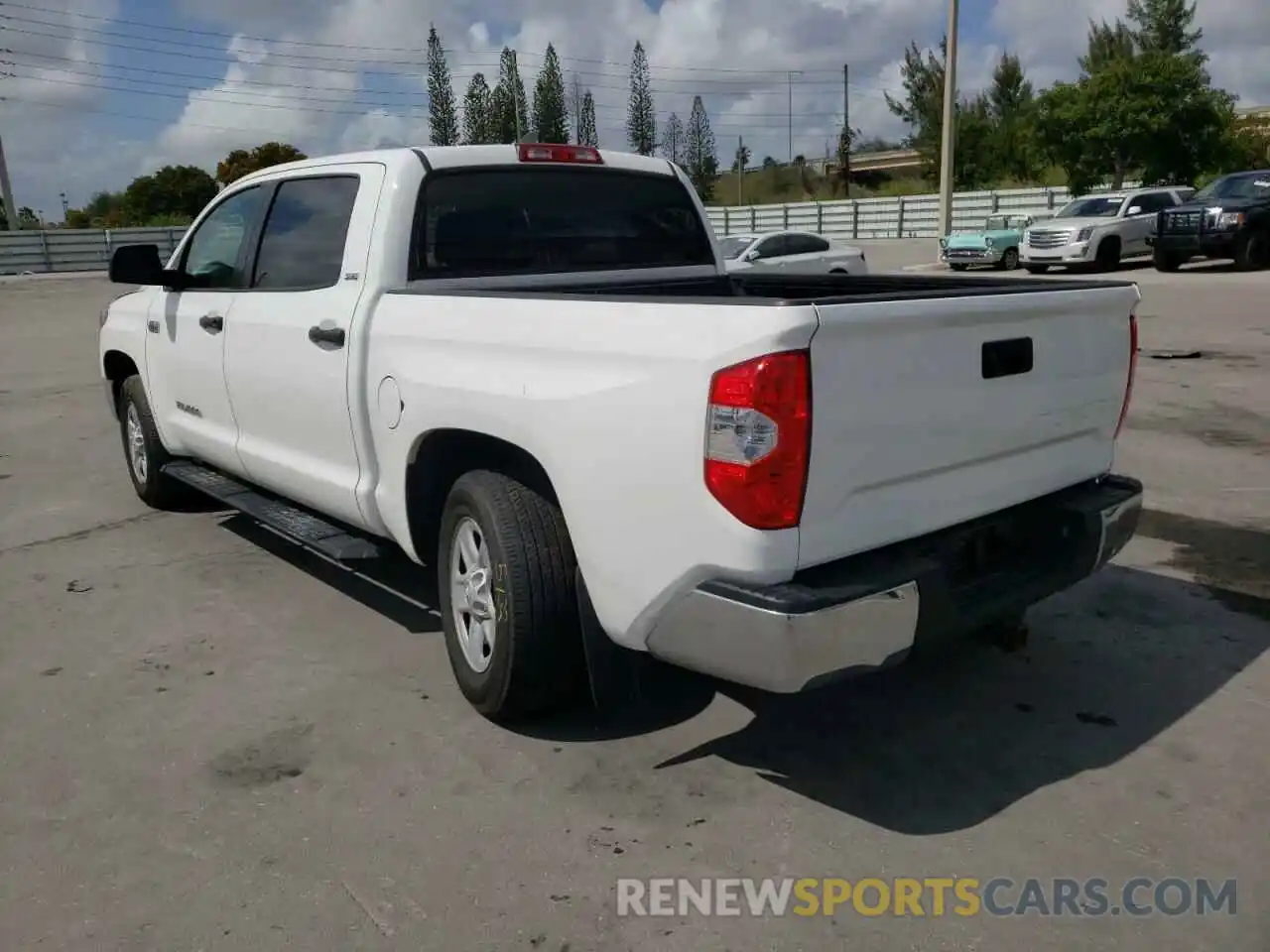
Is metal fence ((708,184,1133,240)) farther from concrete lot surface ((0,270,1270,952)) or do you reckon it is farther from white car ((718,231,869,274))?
concrete lot surface ((0,270,1270,952))

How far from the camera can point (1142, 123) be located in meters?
36.2

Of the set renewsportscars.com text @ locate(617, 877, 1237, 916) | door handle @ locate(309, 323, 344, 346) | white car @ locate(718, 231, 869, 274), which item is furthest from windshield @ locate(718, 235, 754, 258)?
renewsportscars.com text @ locate(617, 877, 1237, 916)

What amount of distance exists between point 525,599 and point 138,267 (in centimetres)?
312

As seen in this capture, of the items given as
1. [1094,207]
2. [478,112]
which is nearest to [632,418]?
[1094,207]

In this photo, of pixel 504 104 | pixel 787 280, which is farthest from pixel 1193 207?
pixel 504 104

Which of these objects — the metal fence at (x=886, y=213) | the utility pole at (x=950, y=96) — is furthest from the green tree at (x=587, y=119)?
the utility pole at (x=950, y=96)

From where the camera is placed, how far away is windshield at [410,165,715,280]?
433 centimetres

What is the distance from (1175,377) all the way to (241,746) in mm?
9389

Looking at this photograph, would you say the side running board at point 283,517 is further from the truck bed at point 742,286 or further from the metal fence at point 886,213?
the metal fence at point 886,213

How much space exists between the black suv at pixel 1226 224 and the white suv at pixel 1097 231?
1379 millimetres

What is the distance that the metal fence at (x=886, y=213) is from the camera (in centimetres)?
3972

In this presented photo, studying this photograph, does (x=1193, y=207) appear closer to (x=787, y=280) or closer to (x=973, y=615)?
(x=787, y=280)

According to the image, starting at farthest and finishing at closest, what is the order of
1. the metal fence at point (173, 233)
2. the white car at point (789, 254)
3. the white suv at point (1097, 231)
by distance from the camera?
the metal fence at point (173, 233)
the white suv at point (1097, 231)
the white car at point (789, 254)

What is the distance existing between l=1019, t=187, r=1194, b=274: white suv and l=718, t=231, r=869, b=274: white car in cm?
508
